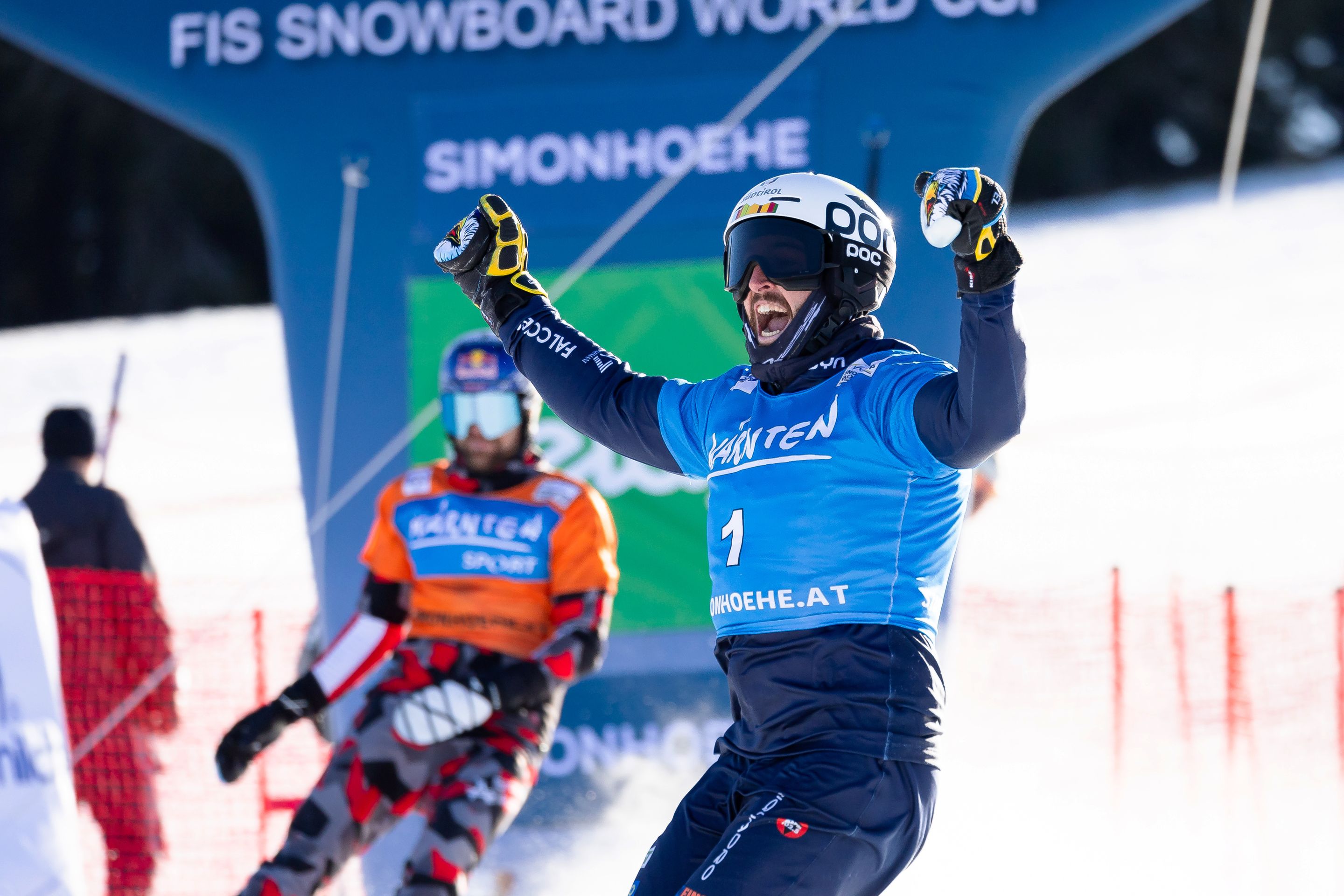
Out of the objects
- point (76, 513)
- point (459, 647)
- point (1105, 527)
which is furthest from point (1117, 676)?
point (76, 513)

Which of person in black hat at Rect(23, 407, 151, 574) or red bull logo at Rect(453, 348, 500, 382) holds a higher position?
red bull logo at Rect(453, 348, 500, 382)

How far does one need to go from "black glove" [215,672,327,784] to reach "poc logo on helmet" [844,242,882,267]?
7.56ft

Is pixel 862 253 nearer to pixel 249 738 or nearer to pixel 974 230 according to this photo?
pixel 974 230

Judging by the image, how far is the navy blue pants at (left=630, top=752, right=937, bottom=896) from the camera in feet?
8.55

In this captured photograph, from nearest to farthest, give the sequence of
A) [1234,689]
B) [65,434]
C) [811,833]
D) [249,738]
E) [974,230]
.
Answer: [974,230], [811,833], [249,738], [1234,689], [65,434]

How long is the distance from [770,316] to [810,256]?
0.14 meters

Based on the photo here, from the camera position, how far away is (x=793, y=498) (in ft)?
9.30

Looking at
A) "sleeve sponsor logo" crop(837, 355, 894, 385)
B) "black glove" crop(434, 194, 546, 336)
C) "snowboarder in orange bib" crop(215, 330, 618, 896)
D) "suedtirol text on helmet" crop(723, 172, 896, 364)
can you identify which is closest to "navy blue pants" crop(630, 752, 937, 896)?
"sleeve sponsor logo" crop(837, 355, 894, 385)

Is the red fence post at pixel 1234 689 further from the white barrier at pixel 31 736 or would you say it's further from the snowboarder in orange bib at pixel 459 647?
the white barrier at pixel 31 736

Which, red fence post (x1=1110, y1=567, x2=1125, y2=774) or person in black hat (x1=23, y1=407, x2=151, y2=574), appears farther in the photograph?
person in black hat (x1=23, y1=407, x2=151, y2=574)

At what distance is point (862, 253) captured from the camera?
3.10m

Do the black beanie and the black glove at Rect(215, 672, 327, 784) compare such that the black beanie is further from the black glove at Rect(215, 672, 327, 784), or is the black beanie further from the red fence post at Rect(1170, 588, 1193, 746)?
the red fence post at Rect(1170, 588, 1193, 746)

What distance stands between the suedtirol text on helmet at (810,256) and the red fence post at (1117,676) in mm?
2797

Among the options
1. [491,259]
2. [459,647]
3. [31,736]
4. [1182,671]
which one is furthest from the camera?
[1182,671]
